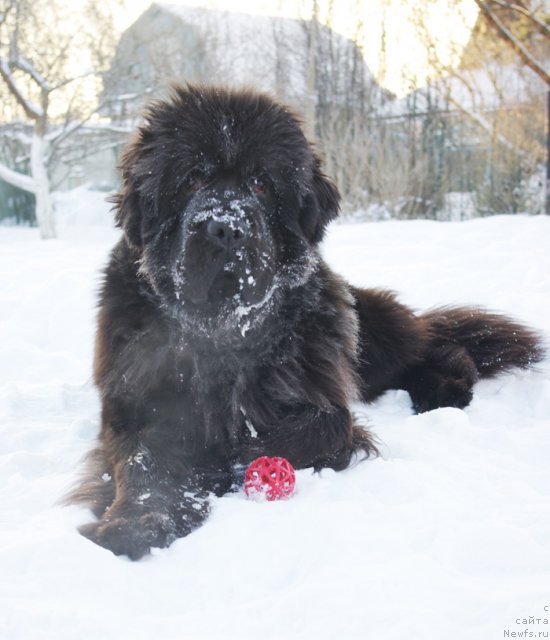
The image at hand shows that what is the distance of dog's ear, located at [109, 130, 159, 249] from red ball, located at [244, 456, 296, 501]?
1051 mm

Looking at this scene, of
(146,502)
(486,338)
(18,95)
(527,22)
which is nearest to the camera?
(146,502)

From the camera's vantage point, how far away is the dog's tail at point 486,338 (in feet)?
11.5

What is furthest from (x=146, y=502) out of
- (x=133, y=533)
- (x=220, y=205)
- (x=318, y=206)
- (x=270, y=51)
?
(x=270, y=51)

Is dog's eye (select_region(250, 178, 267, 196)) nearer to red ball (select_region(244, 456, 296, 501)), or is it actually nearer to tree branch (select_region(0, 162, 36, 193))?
red ball (select_region(244, 456, 296, 501))

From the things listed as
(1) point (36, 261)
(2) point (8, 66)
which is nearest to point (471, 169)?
(1) point (36, 261)

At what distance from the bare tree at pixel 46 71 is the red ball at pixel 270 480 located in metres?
15.2

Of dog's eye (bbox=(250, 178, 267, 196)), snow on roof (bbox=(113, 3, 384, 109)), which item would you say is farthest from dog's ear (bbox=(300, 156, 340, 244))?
snow on roof (bbox=(113, 3, 384, 109))

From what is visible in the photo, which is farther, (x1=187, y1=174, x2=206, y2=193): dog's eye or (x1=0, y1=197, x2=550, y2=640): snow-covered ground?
(x1=187, y1=174, x2=206, y2=193): dog's eye

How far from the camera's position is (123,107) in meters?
17.4

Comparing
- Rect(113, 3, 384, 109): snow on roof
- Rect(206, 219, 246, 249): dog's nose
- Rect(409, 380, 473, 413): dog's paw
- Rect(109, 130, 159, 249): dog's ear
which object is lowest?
Rect(409, 380, 473, 413): dog's paw

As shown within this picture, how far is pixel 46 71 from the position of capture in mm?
15766

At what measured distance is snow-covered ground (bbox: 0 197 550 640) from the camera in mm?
1479

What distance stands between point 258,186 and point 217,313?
0.56 metres

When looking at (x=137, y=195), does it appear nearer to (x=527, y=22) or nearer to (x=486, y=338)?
(x=486, y=338)
